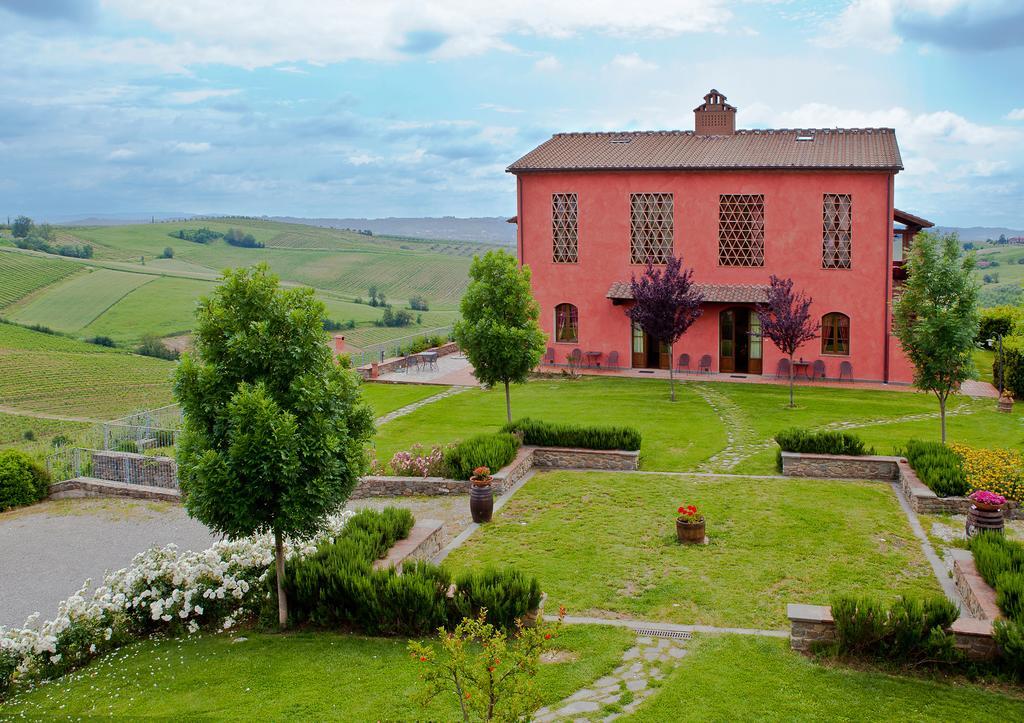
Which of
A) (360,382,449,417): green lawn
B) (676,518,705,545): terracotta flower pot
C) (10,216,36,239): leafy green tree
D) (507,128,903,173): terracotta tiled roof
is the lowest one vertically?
(676,518,705,545): terracotta flower pot

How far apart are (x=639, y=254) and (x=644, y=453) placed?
1401 cm

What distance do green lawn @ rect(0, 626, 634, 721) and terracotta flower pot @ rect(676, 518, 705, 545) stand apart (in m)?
3.67

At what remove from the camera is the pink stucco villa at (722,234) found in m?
29.5

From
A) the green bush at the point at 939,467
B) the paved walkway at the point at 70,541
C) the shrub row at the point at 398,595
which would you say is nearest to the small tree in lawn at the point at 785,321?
the green bush at the point at 939,467

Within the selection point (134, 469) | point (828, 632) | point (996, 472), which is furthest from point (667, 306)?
point (828, 632)

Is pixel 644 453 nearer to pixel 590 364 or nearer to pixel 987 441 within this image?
pixel 987 441

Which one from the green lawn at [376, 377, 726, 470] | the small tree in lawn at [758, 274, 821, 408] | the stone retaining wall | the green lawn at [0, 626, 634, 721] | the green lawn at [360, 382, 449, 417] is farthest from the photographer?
the green lawn at [360, 382, 449, 417]

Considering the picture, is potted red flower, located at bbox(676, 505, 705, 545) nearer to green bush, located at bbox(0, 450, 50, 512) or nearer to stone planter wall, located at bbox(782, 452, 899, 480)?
stone planter wall, located at bbox(782, 452, 899, 480)

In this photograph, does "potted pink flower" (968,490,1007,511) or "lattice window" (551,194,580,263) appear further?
"lattice window" (551,194,580,263)

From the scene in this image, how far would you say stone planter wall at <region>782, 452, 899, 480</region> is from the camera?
17391 mm

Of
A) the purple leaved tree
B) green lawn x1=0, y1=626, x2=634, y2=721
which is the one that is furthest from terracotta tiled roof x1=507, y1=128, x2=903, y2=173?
green lawn x1=0, y1=626, x2=634, y2=721

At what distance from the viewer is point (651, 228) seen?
3209cm

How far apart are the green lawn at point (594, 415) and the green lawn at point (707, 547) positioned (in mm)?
2971

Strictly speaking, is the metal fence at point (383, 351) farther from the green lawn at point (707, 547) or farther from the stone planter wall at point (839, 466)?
the stone planter wall at point (839, 466)
